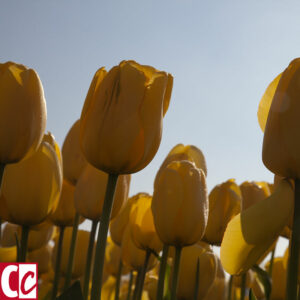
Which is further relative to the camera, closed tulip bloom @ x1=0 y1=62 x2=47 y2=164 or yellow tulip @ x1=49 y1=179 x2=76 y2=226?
yellow tulip @ x1=49 y1=179 x2=76 y2=226

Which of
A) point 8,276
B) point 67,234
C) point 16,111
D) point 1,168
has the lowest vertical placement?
point 67,234

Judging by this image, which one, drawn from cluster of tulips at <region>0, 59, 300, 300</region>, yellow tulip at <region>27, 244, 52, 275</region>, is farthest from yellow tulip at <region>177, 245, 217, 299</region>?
yellow tulip at <region>27, 244, 52, 275</region>

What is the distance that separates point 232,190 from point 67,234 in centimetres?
92

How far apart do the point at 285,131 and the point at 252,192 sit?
0.75m

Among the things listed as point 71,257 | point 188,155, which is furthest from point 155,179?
point 71,257

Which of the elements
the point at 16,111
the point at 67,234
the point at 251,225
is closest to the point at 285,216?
the point at 251,225

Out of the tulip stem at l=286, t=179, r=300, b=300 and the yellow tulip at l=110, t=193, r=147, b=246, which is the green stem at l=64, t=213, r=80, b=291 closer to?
the yellow tulip at l=110, t=193, r=147, b=246

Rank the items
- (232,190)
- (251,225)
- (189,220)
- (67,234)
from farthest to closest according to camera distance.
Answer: (67,234) → (232,190) → (189,220) → (251,225)

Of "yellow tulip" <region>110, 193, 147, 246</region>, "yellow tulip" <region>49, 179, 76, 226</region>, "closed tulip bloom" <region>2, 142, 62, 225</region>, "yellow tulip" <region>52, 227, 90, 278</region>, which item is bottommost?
"yellow tulip" <region>52, 227, 90, 278</region>

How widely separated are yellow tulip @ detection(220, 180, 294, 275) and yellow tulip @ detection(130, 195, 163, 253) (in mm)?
679

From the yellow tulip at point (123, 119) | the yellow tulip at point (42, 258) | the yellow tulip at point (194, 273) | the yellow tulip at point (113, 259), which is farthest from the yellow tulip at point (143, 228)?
the yellow tulip at point (113, 259)

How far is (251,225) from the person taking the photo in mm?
826

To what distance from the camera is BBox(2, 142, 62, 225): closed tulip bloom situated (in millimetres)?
1262

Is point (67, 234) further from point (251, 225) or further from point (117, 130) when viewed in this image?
point (251, 225)
